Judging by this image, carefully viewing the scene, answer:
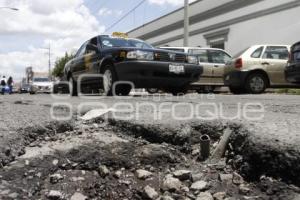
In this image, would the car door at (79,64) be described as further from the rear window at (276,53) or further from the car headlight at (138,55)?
the rear window at (276,53)

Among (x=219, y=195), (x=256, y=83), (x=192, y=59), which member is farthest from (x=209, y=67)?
(x=219, y=195)

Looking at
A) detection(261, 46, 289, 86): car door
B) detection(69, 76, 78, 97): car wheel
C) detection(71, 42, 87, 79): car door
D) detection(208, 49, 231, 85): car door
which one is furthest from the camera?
detection(208, 49, 231, 85): car door

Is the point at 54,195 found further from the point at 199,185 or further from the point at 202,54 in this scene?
the point at 202,54

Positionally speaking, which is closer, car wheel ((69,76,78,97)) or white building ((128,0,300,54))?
car wheel ((69,76,78,97))

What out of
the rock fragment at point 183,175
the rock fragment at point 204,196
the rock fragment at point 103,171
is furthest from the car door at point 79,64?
the rock fragment at point 204,196

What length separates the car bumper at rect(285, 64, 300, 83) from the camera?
400 inches

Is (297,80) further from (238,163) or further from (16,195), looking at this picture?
(16,195)

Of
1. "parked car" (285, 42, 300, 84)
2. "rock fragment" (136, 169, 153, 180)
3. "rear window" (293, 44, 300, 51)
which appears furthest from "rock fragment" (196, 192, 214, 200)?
"rear window" (293, 44, 300, 51)

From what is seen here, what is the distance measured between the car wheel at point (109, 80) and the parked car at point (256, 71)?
424 centimetres

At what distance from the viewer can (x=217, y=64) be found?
1481cm

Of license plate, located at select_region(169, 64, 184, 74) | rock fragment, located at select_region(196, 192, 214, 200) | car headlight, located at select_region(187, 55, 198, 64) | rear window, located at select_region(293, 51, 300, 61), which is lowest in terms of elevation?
rock fragment, located at select_region(196, 192, 214, 200)

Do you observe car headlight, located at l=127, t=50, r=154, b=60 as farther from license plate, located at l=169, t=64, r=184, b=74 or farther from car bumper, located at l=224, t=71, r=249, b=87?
car bumper, located at l=224, t=71, r=249, b=87

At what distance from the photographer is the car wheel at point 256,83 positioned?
1196cm

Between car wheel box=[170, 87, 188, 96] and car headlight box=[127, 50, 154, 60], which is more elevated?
car headlight box=[127, 50, 154, 60]
